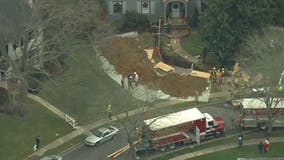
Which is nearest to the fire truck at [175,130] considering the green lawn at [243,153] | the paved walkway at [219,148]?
the paved walkway at [219,148]

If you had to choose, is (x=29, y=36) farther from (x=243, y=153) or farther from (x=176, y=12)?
(x=176, y=12)

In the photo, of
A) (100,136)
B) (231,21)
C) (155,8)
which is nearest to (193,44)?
(155,8)

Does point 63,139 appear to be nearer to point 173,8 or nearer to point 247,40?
point 247,40

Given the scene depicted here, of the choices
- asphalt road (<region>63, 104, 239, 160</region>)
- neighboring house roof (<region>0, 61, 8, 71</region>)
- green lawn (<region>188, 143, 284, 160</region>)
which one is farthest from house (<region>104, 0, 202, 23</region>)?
green lawn (<region>188, 143, 284, 160</region>)

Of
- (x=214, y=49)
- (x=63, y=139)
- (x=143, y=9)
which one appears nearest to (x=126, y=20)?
(x=143, y=9)

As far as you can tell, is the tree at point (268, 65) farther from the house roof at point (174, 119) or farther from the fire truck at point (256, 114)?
the house roof at point (174, 119)

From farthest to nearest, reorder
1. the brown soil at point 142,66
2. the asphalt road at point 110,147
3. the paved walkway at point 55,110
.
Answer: the brown soil at point 142,66 < the paved walkway at point 55,110 < the asphalt road at point 110,147
